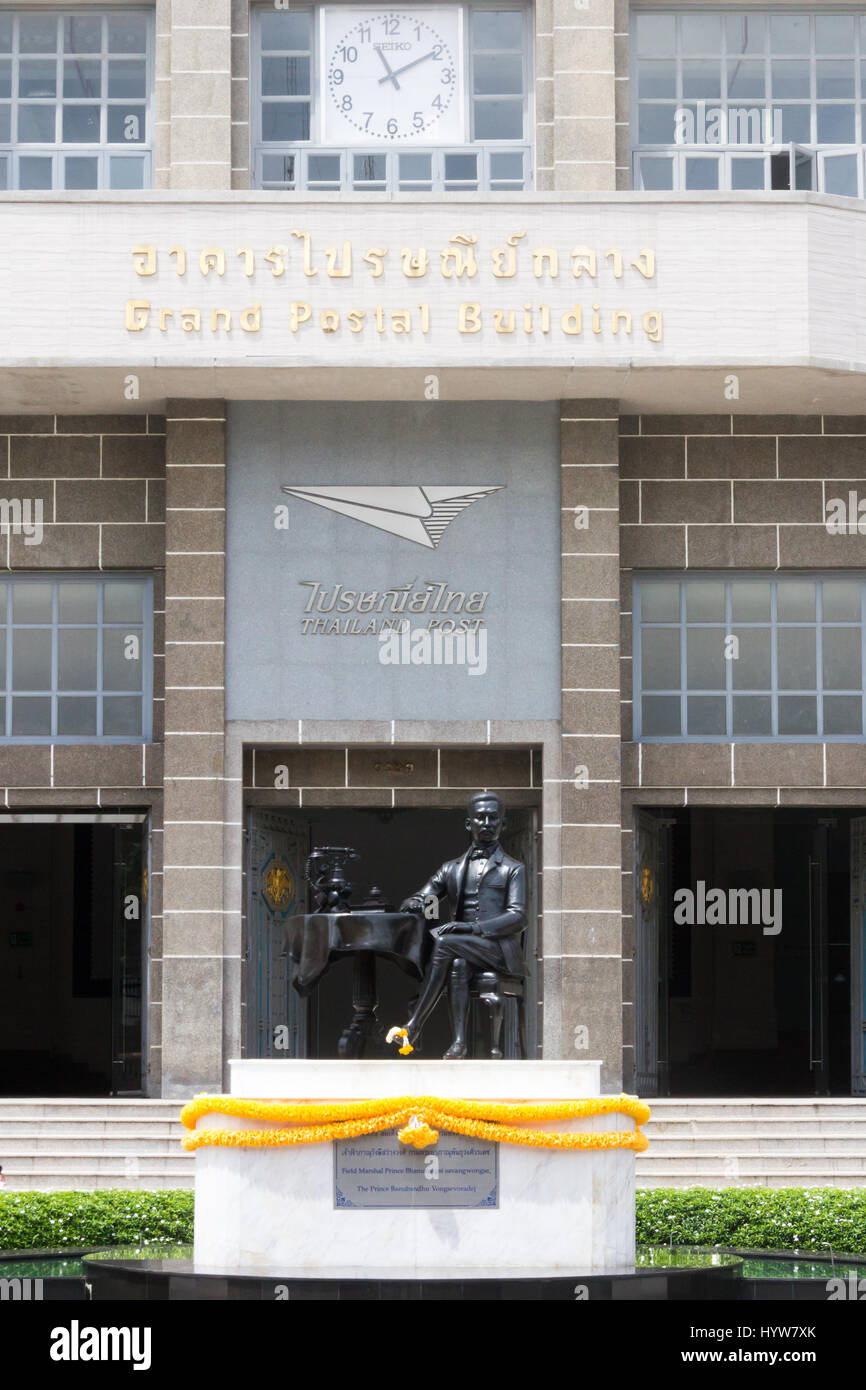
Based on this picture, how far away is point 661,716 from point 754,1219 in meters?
7.60

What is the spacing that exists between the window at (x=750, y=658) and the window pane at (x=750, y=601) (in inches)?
0.4

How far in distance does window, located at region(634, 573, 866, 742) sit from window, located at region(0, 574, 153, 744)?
17.6 ft

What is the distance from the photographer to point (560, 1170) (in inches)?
514

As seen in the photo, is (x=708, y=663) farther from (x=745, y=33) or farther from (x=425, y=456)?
(x=745, y=33)

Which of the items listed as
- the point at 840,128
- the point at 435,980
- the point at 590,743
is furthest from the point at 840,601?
the point at 435,980

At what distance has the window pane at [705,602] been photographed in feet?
72.5

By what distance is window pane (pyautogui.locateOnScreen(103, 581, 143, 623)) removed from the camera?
22.0m

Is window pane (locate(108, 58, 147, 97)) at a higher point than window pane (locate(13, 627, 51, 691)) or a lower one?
higher

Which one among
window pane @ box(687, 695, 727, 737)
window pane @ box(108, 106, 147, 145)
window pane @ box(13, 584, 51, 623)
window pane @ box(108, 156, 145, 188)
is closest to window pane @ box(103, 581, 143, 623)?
window pane @ box(13, 584, 51, 623)

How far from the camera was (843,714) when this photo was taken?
2200 centimetres

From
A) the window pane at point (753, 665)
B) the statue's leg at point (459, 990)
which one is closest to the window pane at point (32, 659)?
the window pane at point (753, 665)

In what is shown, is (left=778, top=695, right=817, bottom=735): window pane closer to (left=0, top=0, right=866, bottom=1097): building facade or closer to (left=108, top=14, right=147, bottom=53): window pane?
(left=0, top=0, right=866, bottom=1097): building facade

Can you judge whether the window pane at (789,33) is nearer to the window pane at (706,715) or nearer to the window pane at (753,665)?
the window pane at (753,665)

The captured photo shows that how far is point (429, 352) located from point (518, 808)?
4881mm
